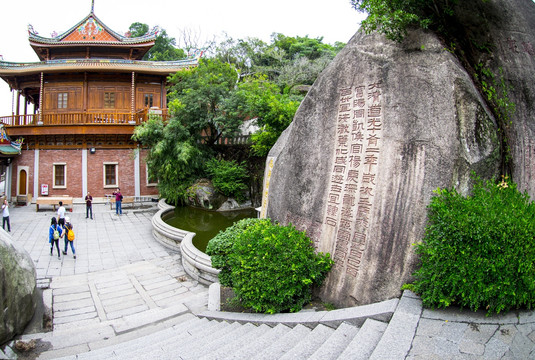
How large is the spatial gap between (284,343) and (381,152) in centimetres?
261

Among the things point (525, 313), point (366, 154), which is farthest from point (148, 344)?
point (525, 313)

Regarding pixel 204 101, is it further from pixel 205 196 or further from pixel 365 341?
pixel 365 341

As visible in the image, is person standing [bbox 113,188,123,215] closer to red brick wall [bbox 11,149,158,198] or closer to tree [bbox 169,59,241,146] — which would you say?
red brick wall [bbox 11,149,158,198]

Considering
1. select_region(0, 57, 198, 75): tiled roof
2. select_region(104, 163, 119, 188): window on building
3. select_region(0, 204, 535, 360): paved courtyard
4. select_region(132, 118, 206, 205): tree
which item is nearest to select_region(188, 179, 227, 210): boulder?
select_region(132, 118, 206, 205): tree

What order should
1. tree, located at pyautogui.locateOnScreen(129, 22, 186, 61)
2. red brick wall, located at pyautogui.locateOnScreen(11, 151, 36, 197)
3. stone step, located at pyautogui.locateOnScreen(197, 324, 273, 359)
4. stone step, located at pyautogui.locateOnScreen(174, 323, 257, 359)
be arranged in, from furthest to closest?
tree, located at pyautogui.locateOnScreen(129, 22, 186, 61) → red brick wall, located at pyautogui.locateOnScreen(11, 151, 36, 197) → stone step, located at pyautogui.locateOnScreen(174, 323, 257, 359) → stone step, located at pyautogui.locateOnScreen(197, 324, 273, 359)

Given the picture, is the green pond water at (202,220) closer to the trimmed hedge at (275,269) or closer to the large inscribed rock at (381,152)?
the trimmed hedge at (275,269)

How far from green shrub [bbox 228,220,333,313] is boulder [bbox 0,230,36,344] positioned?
317 centimetres

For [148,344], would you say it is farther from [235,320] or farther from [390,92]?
[390,92]

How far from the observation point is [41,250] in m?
9.37

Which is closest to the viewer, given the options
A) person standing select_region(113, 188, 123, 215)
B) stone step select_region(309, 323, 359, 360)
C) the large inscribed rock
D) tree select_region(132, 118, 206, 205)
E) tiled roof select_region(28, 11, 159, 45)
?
stone step select_region(309, 323, 359, 360)

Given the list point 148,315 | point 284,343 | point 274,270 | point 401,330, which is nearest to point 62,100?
point 148,315

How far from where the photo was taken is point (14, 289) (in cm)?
489

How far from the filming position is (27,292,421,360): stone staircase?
323cm

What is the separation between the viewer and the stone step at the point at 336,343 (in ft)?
10.4
